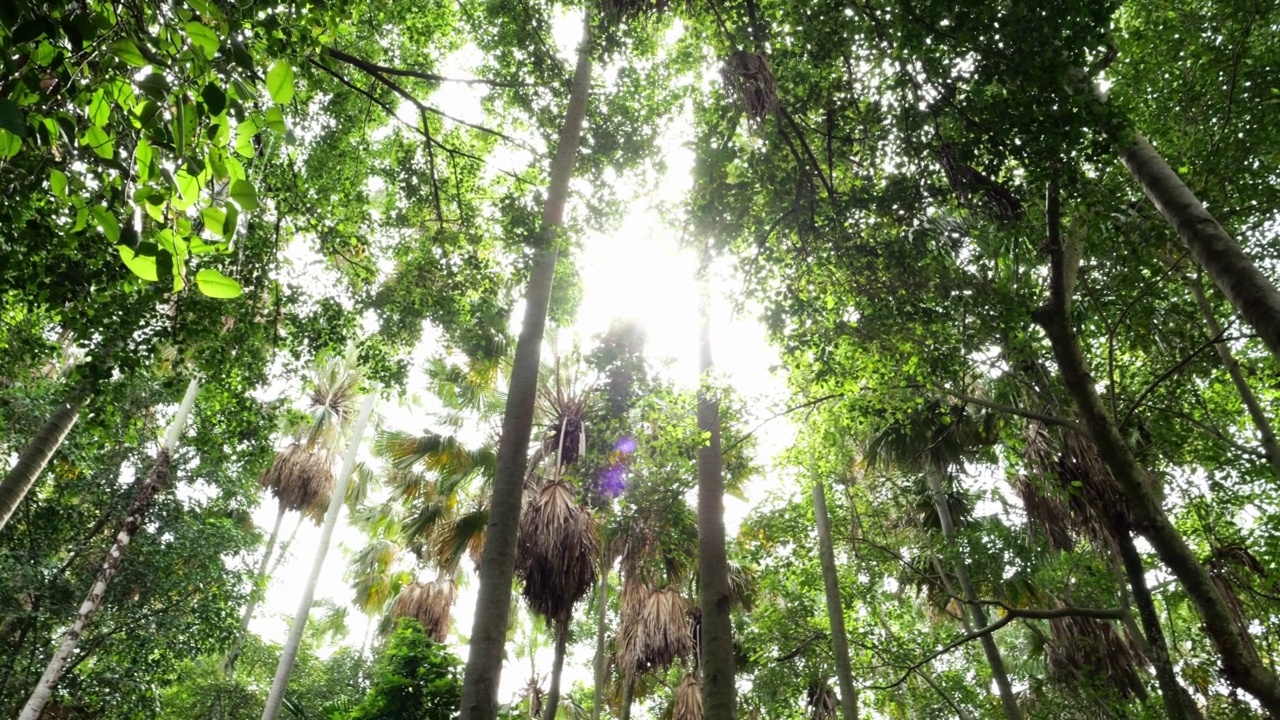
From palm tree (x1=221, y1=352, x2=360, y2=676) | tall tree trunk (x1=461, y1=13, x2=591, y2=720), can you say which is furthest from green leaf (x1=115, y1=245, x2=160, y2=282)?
palm tree (x1=221, y1=352, x2=360, y2=676)

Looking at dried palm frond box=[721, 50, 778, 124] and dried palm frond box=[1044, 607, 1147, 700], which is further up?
dried palm frond box=[721, 50, 778, 124]

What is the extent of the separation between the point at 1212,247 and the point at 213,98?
5637 mm

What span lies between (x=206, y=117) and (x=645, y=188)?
21.0 ft

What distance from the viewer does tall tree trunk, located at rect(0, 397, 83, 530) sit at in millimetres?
5621

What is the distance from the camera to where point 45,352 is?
510 cm

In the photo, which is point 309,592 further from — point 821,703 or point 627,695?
point 821,703

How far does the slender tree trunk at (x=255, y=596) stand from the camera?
11.6m

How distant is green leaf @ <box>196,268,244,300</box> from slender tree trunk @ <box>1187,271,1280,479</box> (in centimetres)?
611

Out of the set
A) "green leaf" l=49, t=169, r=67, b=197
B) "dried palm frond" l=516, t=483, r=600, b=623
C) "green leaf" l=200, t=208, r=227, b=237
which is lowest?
"green leaf" l=200, t=208, r=227, b=237

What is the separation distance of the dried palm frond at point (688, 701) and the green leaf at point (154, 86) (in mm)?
11090

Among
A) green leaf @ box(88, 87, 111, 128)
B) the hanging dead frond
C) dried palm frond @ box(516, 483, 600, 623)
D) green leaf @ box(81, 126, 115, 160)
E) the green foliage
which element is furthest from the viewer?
the green foliage

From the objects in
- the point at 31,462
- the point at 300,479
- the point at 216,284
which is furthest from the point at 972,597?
the point at 300,479

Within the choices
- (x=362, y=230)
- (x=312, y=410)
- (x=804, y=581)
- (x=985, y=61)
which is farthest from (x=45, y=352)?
(x=312, y=410)

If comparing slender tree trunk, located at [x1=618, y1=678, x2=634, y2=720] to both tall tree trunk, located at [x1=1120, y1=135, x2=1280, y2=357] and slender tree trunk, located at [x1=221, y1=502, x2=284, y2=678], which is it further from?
tall tree trunk, located at [x1=1120, y1=135, x2=1280, y2=357]
